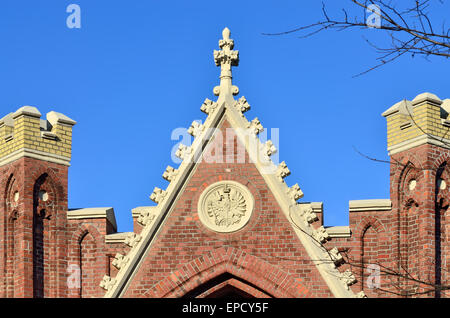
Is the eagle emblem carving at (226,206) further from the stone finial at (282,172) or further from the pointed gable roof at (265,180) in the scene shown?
the stone finial at (282,172)

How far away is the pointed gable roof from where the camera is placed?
24172 mm

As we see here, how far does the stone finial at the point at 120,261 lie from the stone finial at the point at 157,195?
1326mm

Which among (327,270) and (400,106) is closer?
(327,270)

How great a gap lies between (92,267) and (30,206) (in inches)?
72.3

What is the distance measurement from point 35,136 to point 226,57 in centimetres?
445

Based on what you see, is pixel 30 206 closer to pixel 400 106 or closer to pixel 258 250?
pixel 258 250

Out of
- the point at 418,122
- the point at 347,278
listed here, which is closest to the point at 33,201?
the point at 347,278

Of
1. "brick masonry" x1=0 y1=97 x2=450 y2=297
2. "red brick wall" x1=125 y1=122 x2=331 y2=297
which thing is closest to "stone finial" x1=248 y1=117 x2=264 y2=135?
"brick masonry" x1=0 y1=97 x2=450 y2=297

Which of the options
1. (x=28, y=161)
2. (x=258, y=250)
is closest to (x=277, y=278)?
(x=258, y=250)

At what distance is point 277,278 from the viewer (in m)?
24.0

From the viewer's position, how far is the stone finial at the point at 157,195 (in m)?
24.7

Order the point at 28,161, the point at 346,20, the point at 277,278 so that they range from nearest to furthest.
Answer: the point at 346,20 < the point at 277,278 < the point at 28,161

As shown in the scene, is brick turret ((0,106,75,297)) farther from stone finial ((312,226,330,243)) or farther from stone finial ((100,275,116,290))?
stone finial ((312,226,330,243))

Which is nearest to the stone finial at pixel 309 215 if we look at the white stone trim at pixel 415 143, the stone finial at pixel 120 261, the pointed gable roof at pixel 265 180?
the pointed gable roof at pixel 265 180
